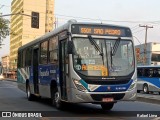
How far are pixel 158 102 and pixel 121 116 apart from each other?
25.7ft

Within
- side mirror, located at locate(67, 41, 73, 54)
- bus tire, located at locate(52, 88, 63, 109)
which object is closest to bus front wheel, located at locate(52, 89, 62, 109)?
bus tire, located at locate(52, 88, 63, 109)

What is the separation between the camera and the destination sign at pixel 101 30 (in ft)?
50.0

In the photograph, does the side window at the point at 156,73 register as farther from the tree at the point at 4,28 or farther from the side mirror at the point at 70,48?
the side mirror at the point at 70,48

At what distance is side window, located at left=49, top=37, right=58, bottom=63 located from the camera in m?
16.8

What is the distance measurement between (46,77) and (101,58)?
4.12 metres

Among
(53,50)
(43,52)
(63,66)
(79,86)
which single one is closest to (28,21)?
(43,52)

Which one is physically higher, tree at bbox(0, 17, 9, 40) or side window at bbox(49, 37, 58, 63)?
tree at bbox(0, 17, 9, 40)

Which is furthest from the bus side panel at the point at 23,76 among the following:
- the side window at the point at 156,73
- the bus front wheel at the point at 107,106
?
the side window at the point at 156,73

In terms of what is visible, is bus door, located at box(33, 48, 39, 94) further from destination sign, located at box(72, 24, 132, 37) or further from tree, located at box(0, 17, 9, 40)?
tree, located at box(0, 17, 9, 40)

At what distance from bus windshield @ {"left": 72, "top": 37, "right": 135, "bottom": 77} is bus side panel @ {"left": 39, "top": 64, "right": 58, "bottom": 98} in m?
2.00

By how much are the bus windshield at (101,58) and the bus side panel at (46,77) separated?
2004 millimetres

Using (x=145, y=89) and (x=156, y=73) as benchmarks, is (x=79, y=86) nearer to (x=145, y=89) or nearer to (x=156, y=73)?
(x=156, y=73)

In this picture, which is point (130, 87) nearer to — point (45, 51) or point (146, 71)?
point (45, 51)

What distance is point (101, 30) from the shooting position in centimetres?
1545
